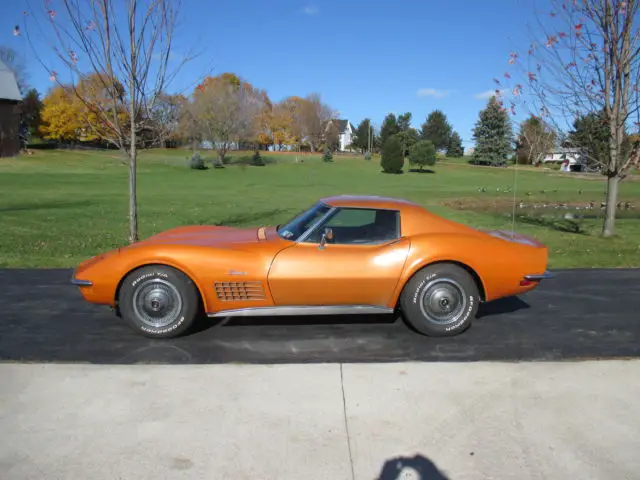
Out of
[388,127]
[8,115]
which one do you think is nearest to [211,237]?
[8,115]

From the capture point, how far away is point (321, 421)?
3.18 m

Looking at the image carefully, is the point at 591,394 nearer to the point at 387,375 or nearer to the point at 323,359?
the point at 387,375

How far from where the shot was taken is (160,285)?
15.2 feet

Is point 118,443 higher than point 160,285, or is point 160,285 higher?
point 160,285

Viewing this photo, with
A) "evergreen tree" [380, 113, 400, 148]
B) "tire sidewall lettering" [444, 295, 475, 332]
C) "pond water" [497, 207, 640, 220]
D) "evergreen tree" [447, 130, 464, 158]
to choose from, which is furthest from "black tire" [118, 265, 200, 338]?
"evergreen tree" [447, 130, 464, 158]

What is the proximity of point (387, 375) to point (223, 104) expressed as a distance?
54698 mm

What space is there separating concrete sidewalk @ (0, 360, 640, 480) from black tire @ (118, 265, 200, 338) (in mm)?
706

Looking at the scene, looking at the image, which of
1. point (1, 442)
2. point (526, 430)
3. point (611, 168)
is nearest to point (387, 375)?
point (526, 430)

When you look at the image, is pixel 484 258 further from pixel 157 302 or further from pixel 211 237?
pixel 157 302

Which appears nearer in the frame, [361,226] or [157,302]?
[157,302]

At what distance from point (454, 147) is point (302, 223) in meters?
83.0

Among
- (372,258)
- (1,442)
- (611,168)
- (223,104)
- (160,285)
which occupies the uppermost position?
(223,104)

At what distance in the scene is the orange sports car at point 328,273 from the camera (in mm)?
4609

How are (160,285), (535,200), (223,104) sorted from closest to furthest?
1. (160,285)
2. (535,200)
3. (223,104)
